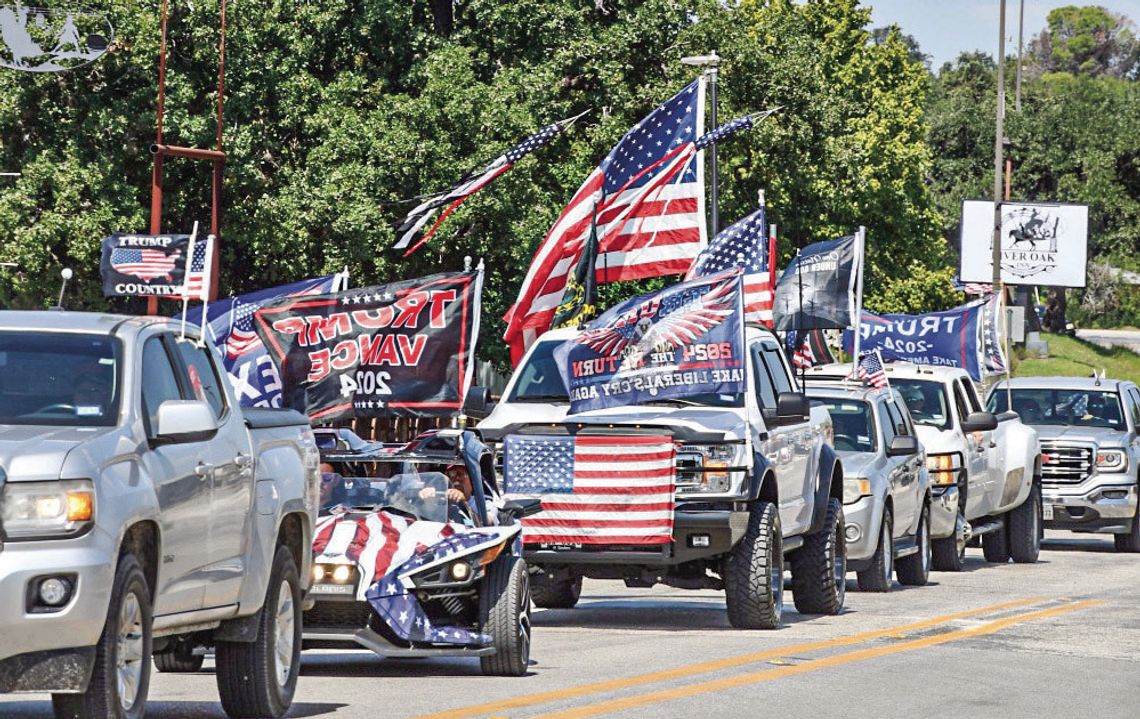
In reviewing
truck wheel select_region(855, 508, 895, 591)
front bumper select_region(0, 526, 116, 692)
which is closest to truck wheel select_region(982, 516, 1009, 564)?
truck wheel select_region(855, 508, 895, 591)

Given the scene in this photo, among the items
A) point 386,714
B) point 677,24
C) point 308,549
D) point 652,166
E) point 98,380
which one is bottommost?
point 386,714

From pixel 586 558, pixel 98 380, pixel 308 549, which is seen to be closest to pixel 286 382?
pixel 586 558

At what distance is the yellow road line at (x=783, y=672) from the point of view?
405 inches

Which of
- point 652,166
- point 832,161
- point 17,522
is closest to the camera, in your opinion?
point 17,522

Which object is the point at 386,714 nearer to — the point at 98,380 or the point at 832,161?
the point at 98,380

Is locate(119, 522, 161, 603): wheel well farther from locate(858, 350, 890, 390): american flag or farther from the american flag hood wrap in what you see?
locate(858, 350, 890, 390): american flag

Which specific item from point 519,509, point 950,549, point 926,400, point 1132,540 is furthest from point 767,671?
point 1132,540

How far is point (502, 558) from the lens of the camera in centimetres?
1190

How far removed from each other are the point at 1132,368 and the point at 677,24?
5200 cm

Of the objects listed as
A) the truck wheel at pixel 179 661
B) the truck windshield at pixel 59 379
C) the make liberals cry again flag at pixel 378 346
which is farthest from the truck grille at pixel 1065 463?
the truck windshield at pixel 59 379

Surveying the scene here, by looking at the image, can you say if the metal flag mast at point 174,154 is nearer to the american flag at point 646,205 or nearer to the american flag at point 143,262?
the american flag at point 143,262

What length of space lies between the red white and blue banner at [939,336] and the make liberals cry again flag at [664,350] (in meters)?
15.2

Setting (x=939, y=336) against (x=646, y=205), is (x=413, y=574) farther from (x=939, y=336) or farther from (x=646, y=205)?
(x=939, y=336)

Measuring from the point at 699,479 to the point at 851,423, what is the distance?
5.86 m
